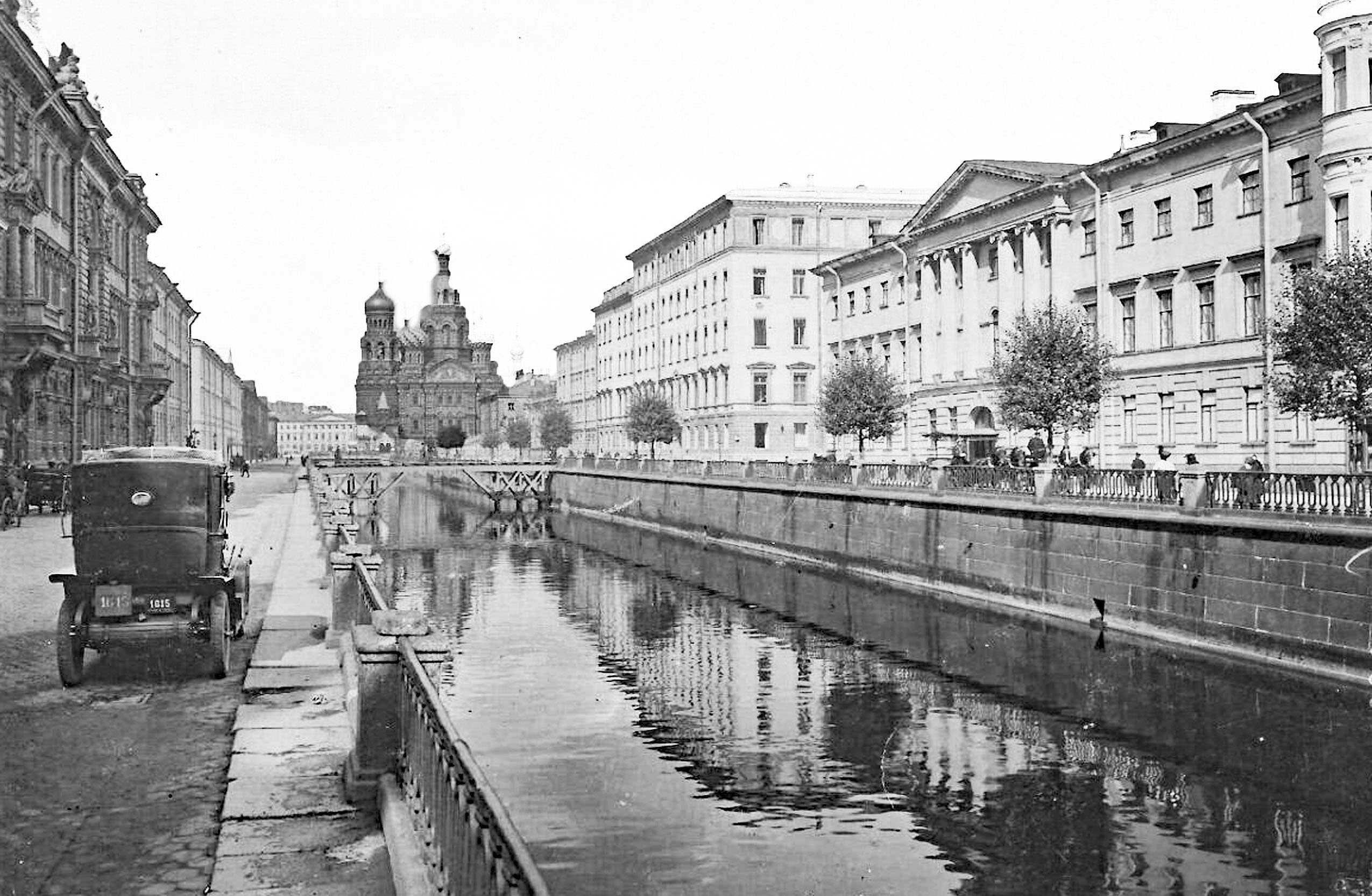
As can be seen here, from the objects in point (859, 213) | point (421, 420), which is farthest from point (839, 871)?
point (421, 420)

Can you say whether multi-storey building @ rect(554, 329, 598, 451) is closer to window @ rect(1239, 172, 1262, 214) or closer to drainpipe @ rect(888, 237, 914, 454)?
drainpipe @ rect(888, 237, 914, 454)

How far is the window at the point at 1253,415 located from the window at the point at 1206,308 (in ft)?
7.05

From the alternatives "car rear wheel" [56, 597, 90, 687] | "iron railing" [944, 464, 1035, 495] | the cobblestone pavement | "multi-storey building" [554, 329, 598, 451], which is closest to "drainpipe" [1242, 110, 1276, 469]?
"iron railing" [944, 464, 1035, 495]

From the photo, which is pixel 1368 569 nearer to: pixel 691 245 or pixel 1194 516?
pixel 1194 516

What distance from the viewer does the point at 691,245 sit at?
90.0m

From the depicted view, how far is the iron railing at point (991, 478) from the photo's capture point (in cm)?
3209

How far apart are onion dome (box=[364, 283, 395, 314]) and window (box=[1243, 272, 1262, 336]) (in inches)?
6612

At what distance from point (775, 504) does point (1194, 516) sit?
23.6m

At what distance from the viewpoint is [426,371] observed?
18425 centimetres

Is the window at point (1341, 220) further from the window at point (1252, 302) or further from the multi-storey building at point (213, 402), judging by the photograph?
the multi-storey building at point (213, 402)

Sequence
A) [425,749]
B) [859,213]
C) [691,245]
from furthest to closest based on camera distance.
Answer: [691,245] < [859,213] < [425,749]

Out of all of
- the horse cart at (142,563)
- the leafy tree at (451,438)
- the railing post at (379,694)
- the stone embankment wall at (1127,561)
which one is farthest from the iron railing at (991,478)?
the leafy tree at (451,438)

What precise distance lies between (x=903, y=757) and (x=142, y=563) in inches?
377

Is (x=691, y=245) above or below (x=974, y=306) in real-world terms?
above
